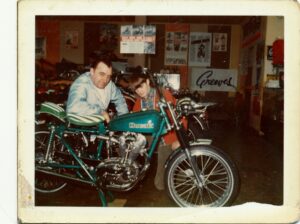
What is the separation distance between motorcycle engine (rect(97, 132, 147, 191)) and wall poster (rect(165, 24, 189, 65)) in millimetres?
953

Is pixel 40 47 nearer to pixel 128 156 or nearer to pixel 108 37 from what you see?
pixel 108 37

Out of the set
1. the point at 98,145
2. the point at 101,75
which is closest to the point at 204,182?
the point at 98,145

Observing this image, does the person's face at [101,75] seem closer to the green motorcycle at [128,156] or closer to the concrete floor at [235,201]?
the green motorcycle at [128,156]

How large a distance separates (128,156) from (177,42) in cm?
131

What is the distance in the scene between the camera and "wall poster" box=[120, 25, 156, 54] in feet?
11.2

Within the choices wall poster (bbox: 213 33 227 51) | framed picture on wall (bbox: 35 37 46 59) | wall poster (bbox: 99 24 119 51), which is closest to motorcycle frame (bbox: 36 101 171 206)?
framed picture on wall (bbox: 35 37 46 59)

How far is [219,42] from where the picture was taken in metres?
4.13

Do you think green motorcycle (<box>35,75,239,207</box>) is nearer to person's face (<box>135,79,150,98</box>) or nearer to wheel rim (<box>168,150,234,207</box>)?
wheel rim (<box>168,150,234,207</box>)

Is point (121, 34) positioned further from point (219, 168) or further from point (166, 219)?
point (166, 219)

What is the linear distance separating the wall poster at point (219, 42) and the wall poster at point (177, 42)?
38cm

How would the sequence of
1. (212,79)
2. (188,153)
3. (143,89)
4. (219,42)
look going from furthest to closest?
(219,42) < (212,79) < (143,89) < (188,153)

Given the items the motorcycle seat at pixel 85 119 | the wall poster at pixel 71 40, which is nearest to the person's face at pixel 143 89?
the motorcycle seat at pixel 85 119
